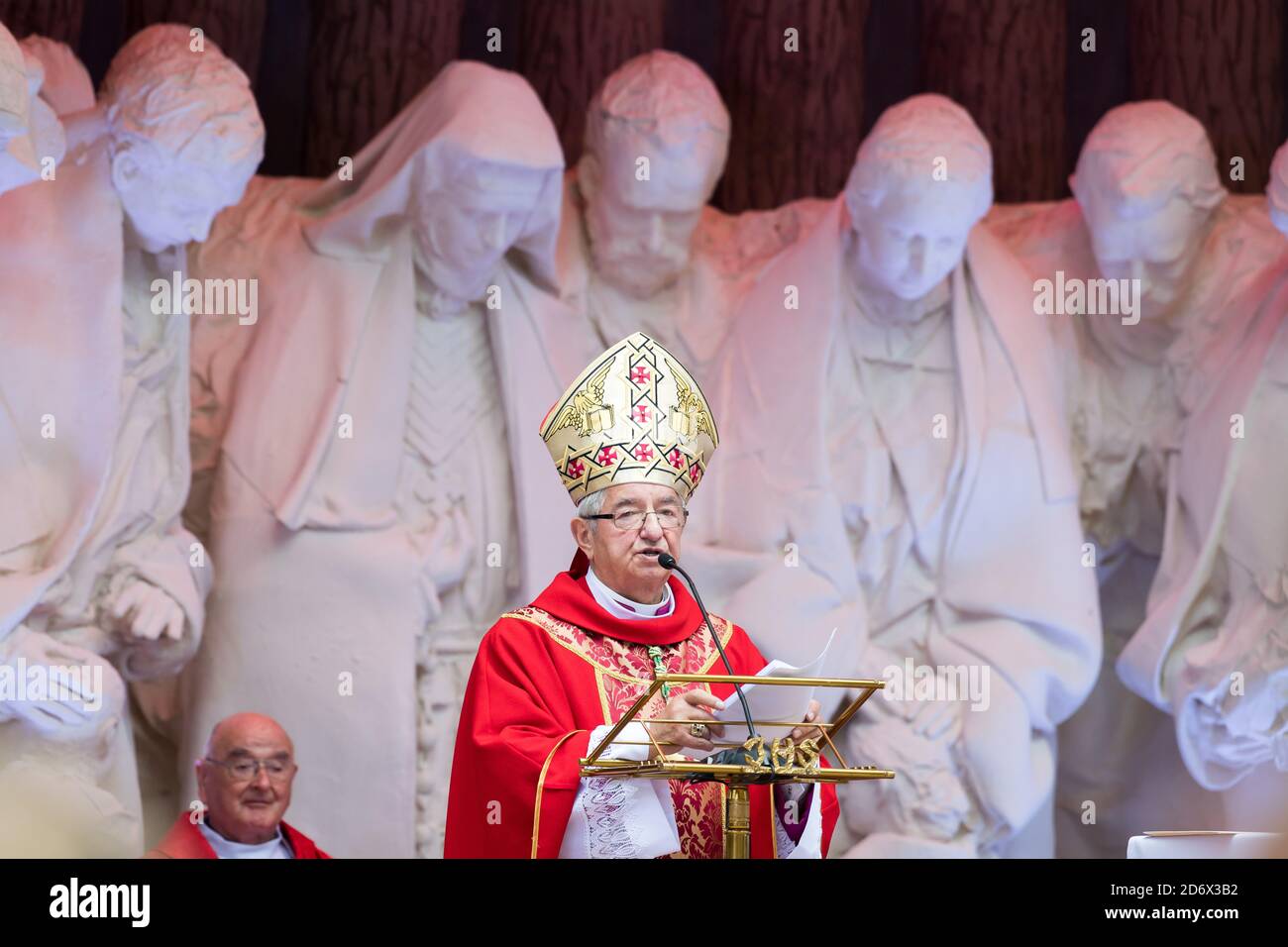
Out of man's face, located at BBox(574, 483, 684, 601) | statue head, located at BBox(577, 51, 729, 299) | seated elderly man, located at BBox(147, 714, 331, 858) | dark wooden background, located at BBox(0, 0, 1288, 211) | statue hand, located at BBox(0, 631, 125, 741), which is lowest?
seated elderly man, located at BBox(147, 714, 331, 858)

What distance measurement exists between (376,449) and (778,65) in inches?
81.2

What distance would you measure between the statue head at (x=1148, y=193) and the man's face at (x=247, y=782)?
3.05 metres

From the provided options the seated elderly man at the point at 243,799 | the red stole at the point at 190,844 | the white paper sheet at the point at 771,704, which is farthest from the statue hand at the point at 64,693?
the white paper sheet at the point at 771,704

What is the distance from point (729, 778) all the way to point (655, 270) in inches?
157

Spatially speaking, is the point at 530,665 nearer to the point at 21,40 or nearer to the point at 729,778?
the point at 729,778

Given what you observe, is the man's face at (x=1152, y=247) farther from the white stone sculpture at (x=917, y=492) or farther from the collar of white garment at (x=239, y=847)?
the collar of white garment at (x=239, y=847)

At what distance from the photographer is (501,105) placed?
6.98 m

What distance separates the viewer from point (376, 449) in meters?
7.04

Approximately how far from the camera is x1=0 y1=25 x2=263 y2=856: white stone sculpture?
625 centimetres

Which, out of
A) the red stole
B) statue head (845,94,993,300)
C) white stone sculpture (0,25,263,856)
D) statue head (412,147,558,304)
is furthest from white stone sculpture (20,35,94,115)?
statue head (845,94,993,300)

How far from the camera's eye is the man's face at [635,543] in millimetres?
4324

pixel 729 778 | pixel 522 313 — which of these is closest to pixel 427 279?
pixel 522 313

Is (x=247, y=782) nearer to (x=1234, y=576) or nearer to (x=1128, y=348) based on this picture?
(x=1234, y=576)

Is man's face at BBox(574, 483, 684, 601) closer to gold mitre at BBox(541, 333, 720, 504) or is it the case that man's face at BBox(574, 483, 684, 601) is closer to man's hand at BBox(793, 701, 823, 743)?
gold mitre at BBox(541, 333, 720, 504)
